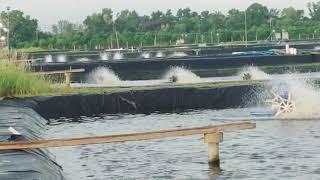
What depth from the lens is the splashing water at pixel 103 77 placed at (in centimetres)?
3097

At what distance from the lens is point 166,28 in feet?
340

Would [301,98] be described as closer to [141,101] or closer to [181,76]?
[141,101]

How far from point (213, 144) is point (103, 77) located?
2000 centimetres

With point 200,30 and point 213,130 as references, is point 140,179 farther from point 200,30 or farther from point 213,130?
point 200,30

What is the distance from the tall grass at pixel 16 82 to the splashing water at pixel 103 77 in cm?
834

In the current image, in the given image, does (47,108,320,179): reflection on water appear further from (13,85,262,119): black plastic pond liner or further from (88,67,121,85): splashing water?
(88,67,121,85): splashing water

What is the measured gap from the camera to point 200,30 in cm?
9969

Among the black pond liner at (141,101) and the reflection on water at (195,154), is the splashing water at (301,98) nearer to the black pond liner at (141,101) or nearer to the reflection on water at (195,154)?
the reflection on water at (195,154)

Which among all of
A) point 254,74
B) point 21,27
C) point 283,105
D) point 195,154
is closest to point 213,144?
point 195,154

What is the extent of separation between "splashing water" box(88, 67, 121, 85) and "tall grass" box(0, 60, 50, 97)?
8.34 metres

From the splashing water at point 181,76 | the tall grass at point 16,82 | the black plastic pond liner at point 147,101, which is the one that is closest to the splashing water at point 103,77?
the splashing water at point 181,76

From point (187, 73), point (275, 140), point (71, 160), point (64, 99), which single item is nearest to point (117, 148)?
point (71, 160)

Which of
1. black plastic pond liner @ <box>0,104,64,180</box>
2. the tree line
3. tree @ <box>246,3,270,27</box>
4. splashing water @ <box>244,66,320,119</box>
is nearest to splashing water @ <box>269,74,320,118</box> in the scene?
splashing water @ <box>244,66,320,119</box>

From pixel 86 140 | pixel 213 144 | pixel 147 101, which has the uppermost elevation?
pixel 147 101
